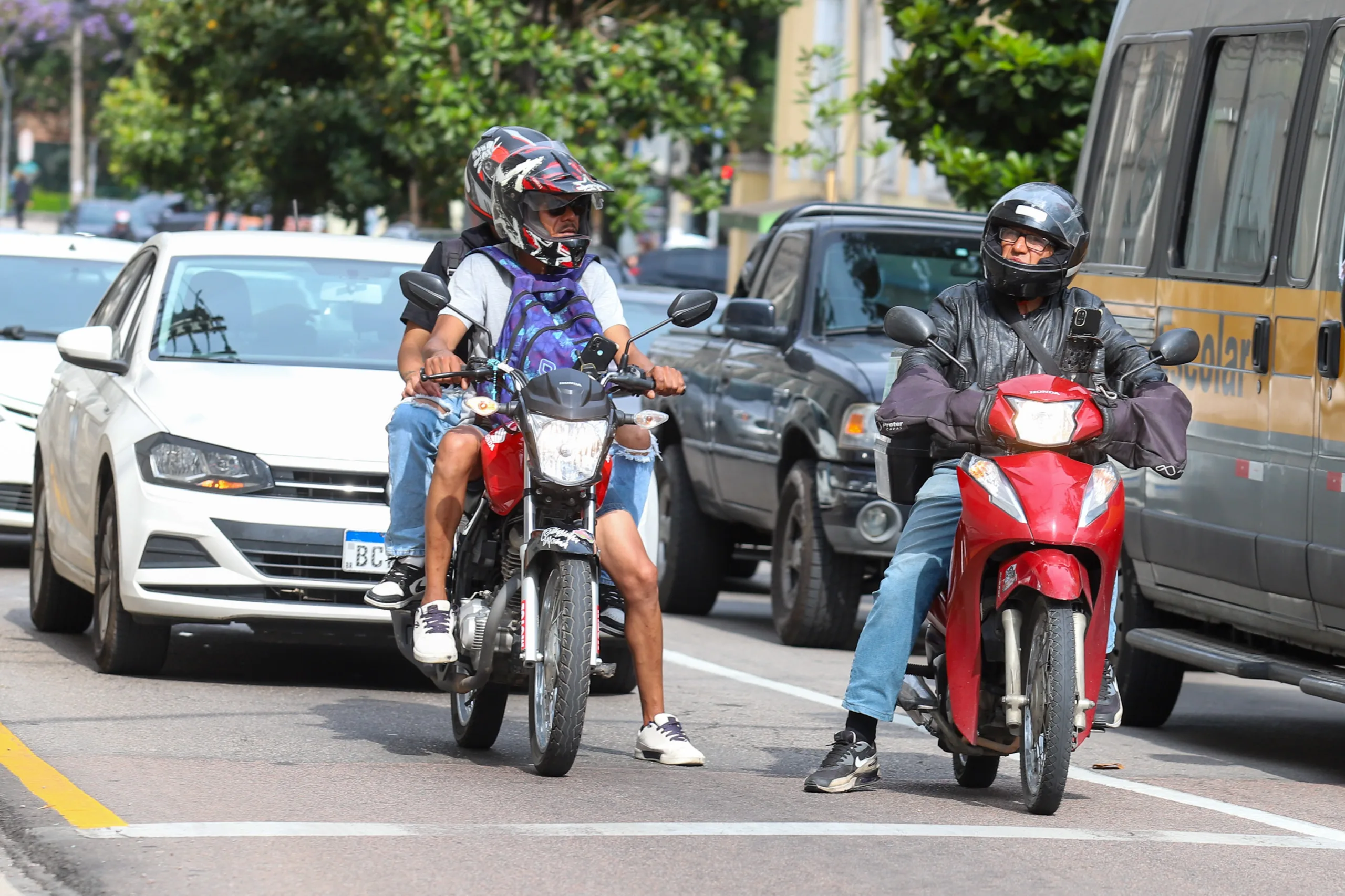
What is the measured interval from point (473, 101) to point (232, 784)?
61.9 feet

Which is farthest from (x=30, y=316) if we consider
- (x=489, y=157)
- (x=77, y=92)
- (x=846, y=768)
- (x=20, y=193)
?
(x=77, y=92)

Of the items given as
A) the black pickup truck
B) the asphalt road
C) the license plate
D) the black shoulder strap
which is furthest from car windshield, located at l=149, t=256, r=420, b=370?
the black shoulder strap

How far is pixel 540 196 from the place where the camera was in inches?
283

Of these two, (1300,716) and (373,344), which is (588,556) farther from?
(1300,716)

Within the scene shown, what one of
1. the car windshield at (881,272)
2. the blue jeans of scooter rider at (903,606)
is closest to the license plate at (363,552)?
the blue jeans of scooter rider at (903,606)

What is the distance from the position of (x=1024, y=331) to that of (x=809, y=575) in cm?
486

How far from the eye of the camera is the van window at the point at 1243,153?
8.49 meters

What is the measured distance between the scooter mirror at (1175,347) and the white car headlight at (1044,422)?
1.30ft

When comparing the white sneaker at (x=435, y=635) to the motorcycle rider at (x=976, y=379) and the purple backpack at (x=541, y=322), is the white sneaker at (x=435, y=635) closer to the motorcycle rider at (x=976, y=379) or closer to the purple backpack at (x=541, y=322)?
the purple backpack at (x=541, y=322)

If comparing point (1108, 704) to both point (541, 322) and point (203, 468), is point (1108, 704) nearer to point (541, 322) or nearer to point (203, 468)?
point (541, 322)

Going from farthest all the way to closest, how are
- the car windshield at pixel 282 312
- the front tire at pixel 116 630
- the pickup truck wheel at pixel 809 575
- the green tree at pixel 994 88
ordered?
the green tree at pixel 994 88
the pickup truck wheel at pixel 809 575
the car windshield at pixel 282 312
the front tire at pixel 116 630

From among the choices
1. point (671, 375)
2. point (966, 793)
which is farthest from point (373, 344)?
point (966, 793)

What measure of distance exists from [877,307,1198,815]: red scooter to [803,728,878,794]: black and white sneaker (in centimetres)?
32

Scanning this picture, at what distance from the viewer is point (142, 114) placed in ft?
142
